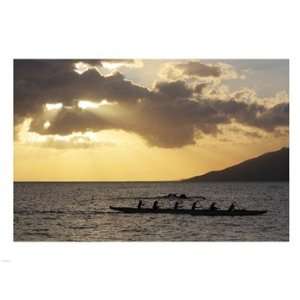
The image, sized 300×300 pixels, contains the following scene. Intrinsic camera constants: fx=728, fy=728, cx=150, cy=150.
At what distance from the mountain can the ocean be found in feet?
0.31

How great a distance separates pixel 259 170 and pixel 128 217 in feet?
5.58

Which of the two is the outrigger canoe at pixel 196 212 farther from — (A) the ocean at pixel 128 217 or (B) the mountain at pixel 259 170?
(B) the mountain at pixel 259 170

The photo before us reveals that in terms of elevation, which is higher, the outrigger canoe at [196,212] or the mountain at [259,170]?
the mountain at [259,170]

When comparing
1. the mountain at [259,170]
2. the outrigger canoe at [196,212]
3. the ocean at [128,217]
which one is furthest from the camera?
the outrigger canoe at [196,212]

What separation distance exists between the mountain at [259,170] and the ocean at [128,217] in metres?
0.10

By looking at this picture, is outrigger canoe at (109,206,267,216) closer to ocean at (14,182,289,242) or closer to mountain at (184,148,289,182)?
ocean at (14,182,289,242)

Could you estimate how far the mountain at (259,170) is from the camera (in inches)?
322

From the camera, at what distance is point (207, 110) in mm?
8633

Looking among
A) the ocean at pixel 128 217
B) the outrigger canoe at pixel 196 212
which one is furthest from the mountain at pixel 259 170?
the outrigger canoe at pixel 196 212

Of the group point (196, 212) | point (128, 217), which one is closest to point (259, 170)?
point (196, 212)

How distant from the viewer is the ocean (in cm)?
809

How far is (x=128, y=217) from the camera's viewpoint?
8.64m
